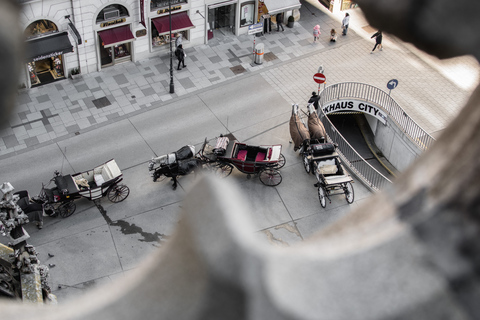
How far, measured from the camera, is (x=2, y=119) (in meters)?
2.62

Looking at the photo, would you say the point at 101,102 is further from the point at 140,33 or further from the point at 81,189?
the point at 81,189

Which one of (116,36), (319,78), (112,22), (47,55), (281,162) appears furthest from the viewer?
(116,36)

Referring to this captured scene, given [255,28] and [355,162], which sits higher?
[255,28]

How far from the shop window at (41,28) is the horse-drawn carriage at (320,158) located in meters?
14.0

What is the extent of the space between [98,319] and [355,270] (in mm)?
1368

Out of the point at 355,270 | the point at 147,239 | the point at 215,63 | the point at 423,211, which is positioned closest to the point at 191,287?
the point at 355,270

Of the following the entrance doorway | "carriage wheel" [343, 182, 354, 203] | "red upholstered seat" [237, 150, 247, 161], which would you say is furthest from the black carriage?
the entrance doorway

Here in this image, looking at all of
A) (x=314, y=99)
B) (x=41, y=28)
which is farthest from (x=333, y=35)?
(x=41, y=28)

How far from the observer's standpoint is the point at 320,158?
30531mm

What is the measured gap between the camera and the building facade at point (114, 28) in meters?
34.7

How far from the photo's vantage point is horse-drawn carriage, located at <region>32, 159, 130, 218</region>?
28594 mm

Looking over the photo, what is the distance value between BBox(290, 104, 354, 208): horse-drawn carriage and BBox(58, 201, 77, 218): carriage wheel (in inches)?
449

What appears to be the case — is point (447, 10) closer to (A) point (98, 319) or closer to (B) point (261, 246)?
(B) point (261, 246)

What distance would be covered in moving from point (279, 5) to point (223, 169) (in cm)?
1501
